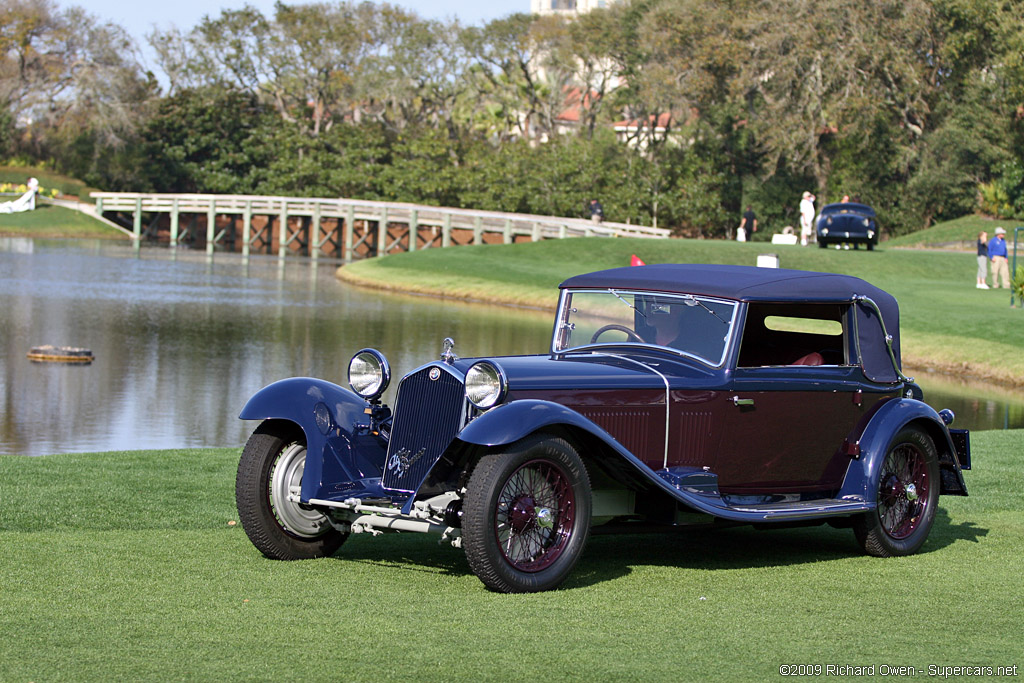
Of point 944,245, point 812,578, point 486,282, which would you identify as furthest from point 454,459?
point 944,245

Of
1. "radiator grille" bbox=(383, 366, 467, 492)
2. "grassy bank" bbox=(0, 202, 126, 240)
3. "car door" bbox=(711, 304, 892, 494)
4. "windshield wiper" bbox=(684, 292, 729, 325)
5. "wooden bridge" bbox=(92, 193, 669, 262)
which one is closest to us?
"radiator grille" bbox=(383, 366, 467, 492)

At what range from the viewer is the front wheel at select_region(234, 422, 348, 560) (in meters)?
7.20

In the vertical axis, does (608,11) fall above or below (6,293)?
above

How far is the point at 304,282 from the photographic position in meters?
39.3

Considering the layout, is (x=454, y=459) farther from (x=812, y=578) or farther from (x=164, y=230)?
(x=164, y=230)

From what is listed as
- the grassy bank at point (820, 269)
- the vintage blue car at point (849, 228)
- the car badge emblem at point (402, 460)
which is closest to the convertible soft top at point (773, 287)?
the car badge emblem at point (402, 460)

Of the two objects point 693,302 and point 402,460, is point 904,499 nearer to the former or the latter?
point 693,302

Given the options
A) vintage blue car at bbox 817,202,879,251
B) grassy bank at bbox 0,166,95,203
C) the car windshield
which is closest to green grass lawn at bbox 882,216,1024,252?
vintage blue car at bbox 817,202,879,251

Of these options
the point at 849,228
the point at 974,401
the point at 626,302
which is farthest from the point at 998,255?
the point at 626,302

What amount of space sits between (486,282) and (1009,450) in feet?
86.4

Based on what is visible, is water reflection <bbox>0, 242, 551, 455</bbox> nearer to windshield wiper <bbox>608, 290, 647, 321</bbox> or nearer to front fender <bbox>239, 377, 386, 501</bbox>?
front fender <bbox>239, 377, 386, 501</bbox>

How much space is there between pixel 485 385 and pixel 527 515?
72 centimetres

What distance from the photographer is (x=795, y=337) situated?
853cm

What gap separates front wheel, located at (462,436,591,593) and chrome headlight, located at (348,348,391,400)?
135cm
